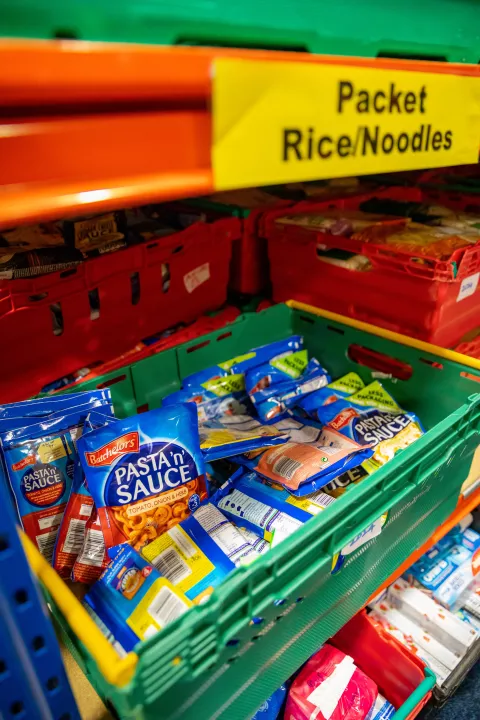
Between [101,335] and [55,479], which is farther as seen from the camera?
[101,335]

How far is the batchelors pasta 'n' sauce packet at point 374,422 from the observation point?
0.98 meters

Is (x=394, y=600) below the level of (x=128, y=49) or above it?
below

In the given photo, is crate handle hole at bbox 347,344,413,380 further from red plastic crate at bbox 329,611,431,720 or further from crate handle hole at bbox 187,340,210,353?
red plastic crate at bbox 329,611,431,720

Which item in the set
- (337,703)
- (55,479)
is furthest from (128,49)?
(337,703)

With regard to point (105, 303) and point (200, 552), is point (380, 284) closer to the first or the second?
point (105, 303)

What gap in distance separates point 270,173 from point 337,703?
956 millimetres

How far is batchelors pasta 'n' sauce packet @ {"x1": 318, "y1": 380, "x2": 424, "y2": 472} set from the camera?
98 centimetres

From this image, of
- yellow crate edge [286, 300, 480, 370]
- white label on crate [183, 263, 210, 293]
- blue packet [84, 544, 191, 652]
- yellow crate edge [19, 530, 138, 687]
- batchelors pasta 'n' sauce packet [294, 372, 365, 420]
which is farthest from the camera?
white label on crate [183, 263, 210, 293]

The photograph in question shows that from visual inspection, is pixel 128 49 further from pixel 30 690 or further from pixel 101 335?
pixel 101 335

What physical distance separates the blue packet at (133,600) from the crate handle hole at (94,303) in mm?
569

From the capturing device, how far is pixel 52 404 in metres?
0.86

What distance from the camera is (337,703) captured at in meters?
0.93

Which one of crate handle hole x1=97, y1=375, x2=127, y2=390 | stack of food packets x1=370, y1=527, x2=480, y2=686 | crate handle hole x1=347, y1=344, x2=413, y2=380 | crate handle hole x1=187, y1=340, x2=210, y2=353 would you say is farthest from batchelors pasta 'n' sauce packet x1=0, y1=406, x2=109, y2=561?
stack of food packets x1=370, y1=527, x2=480, y2=686

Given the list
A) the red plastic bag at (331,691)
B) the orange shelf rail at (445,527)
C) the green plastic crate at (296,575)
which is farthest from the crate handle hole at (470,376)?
the red plastic bag at (331,691)
